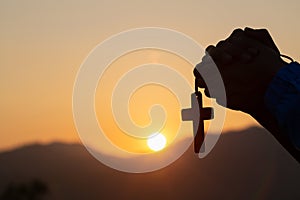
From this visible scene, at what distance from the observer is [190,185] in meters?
196

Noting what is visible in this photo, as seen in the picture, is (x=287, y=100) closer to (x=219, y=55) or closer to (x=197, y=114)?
(x=219, y=55)

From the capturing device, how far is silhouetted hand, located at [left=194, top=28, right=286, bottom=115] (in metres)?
2.47

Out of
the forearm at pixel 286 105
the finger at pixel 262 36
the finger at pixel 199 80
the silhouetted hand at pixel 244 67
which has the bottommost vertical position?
the forearm at pixel 286 105

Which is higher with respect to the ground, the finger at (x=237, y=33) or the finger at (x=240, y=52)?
the finger at (x=237, y=33)

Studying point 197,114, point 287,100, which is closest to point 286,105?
point 287,100

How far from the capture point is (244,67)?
2.50 m

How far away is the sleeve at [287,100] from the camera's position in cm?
225

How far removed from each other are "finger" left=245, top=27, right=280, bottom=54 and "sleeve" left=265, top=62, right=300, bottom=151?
25 cm

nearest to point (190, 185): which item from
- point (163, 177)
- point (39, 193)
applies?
point (163, 177)

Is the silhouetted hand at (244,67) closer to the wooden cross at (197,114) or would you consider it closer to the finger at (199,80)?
the finger at (199,80)

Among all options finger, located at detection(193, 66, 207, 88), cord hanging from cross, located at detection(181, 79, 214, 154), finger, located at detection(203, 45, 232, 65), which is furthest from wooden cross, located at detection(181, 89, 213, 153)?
finger, located at detection(203, 45, 232, 65)

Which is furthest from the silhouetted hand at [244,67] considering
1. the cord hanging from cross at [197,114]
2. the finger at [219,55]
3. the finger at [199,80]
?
the cord hanging from cross at [197,114]

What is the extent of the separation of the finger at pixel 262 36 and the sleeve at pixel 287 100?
0.81ft

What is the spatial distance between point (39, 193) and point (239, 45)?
113686 millimetres
